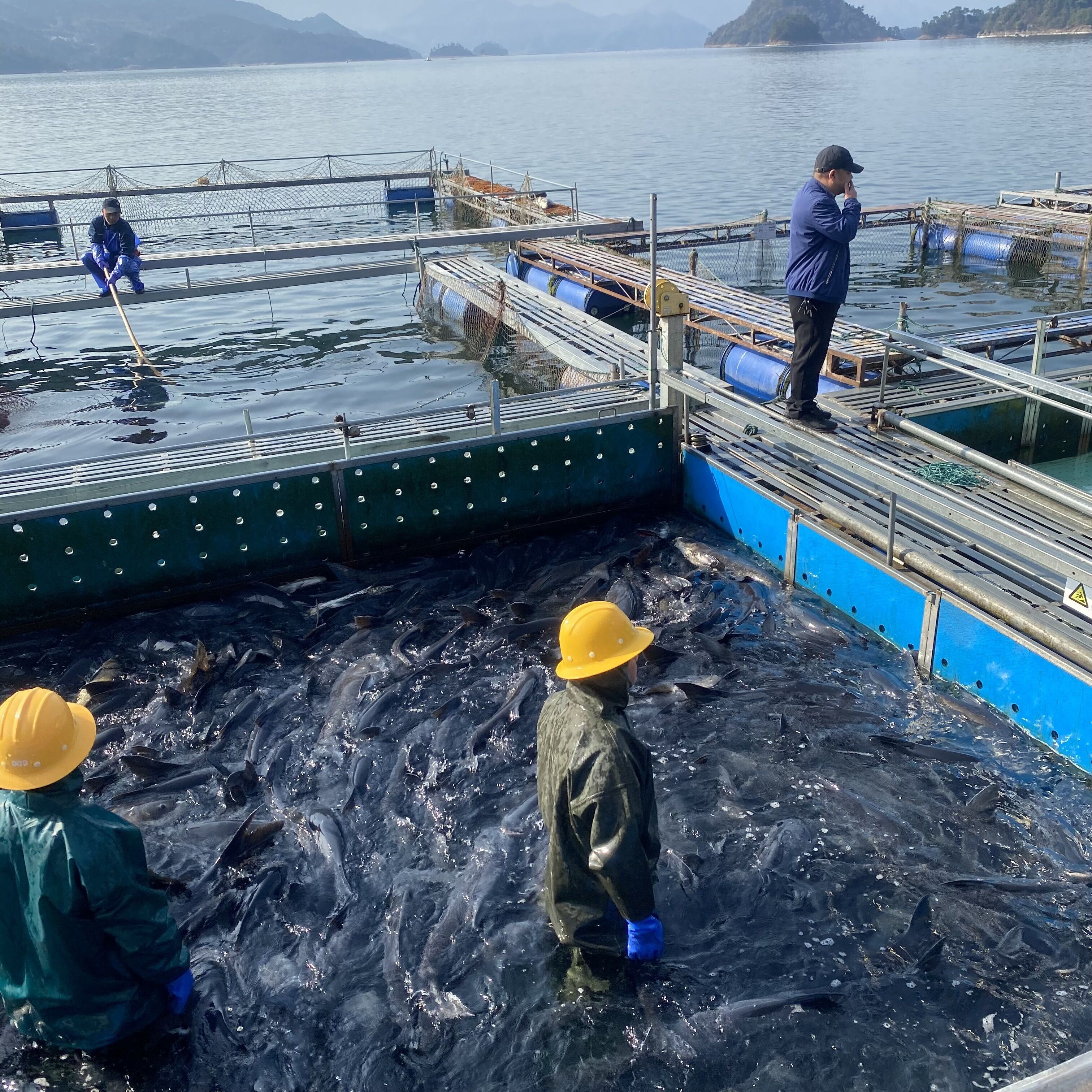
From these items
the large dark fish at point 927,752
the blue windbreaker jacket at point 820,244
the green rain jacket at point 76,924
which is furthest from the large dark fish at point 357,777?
the blue windbreaker jacket at point 820,244

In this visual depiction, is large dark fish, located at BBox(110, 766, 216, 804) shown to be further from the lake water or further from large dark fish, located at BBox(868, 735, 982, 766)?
the lake water

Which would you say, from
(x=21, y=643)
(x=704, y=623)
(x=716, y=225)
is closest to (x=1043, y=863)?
(x=704, y=623)

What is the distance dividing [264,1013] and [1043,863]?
4.48 m

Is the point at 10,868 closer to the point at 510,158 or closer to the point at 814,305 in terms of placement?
the point at 814,305

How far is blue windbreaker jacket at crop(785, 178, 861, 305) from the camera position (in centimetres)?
830

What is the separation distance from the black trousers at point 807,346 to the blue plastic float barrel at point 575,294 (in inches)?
376

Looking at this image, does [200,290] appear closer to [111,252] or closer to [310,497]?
[111,252]

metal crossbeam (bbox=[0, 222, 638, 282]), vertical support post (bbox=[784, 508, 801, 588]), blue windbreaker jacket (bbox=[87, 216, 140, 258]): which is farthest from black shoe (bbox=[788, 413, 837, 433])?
blue windbreaker jacket (bbox=[87, 216, 140, 258])

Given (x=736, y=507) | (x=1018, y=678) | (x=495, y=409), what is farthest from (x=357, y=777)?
(x=736, y=507)

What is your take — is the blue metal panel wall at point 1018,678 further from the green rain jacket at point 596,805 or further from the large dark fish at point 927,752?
the green rain jacket at point 596,805

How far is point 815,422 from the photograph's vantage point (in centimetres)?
960

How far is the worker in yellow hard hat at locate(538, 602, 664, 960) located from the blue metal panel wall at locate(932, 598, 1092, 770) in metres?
3.56

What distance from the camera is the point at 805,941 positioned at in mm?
5301

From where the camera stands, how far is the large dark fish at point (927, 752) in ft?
21.6
